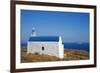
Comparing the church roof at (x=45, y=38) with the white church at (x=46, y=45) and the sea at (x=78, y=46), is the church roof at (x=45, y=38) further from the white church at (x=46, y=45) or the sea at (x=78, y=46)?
the sea at (x=78, y=46)

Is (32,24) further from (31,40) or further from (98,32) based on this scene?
(98,32)

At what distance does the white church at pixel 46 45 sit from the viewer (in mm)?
1874

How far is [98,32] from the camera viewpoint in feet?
6.91

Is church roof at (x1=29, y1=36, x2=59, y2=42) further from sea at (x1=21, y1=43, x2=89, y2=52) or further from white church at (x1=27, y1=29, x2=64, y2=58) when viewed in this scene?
sea at (x1=21, y1=43, x2=89, y2=52)

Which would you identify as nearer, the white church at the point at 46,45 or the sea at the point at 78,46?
the white church at the point at 46,45

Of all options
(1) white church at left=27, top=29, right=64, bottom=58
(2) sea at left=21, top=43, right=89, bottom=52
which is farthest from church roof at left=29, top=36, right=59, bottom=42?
(2) sea at left=21, top=43, right=89, bottom=52

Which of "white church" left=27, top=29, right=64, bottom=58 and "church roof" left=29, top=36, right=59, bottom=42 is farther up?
"church roof" left=29, top=36, right=59, bottom=42

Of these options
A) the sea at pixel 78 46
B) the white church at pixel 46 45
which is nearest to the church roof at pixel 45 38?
the white church at pixel 46 45

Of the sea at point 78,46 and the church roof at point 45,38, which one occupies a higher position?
the church roof at point 45,38

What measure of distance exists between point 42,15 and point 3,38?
461 millimetres

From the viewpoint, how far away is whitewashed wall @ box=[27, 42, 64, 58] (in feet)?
6.15

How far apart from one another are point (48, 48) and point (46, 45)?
4 centimetres

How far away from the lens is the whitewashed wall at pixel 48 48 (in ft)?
6.15

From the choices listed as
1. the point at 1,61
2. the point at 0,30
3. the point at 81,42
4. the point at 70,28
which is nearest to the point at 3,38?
the point at 0,30
